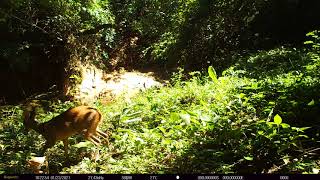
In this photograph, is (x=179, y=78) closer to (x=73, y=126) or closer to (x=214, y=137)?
(x=73, y=126)

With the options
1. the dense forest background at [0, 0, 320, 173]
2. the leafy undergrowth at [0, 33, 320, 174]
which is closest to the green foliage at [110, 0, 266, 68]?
the dense forest background at [0, 0, 320, 173]

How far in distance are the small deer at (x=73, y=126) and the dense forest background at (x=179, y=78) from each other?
233mm

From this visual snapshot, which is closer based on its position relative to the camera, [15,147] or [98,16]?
[15,147]

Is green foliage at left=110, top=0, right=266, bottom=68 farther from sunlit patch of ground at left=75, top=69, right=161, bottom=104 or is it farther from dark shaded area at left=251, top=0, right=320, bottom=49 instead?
sunlit patch of ground at left=75, top=69, right=161, bottom=104

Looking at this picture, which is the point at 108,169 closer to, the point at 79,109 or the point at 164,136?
the point at 164,136

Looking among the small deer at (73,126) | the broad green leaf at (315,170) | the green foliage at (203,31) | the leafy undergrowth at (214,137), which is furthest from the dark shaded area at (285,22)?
the broad green leaf at (315,170)

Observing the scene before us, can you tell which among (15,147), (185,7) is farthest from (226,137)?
(185,7)

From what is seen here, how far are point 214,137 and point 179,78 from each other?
4727 millimetres

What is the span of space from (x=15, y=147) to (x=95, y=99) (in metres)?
4.22

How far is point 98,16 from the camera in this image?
12.1 metres

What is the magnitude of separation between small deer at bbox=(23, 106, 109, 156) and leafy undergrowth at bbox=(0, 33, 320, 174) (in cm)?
22

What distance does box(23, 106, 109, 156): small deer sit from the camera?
6.73 m

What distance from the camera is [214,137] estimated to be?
5438mm

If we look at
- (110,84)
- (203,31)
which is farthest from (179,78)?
(110,84)
